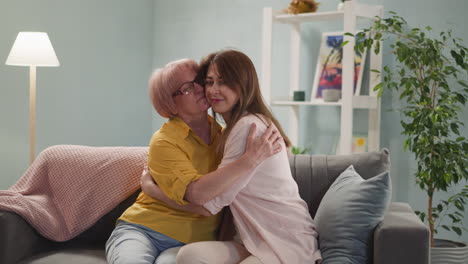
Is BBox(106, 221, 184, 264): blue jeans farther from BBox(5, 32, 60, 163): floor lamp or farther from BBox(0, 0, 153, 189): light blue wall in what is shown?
BBox(0, 0, 153, 189): light blue wall

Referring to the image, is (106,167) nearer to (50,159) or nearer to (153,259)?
(50,159)

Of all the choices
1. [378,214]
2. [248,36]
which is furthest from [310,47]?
[378,214]

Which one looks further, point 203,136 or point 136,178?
point 136,178

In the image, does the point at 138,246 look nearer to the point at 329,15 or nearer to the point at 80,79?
the point at 329,15

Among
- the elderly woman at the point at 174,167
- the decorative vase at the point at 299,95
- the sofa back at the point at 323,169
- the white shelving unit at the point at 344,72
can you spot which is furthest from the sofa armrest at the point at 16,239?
the decorative vase at the point at 299,95

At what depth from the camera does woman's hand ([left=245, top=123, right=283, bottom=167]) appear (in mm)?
1911

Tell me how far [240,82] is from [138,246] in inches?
27.1

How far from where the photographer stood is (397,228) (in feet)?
6.29

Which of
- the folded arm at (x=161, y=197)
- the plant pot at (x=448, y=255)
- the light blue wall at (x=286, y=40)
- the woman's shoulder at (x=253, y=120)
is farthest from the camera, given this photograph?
the light blue wall at (x=286, y=40)

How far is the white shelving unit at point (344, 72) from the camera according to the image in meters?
3.64

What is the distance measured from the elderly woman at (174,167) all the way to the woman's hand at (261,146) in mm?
259

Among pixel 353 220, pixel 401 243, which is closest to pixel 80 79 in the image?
pixel 353 220

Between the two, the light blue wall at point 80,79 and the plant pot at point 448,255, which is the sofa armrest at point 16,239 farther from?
the plant pot at point 448,255

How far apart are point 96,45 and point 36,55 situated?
3.74ft
